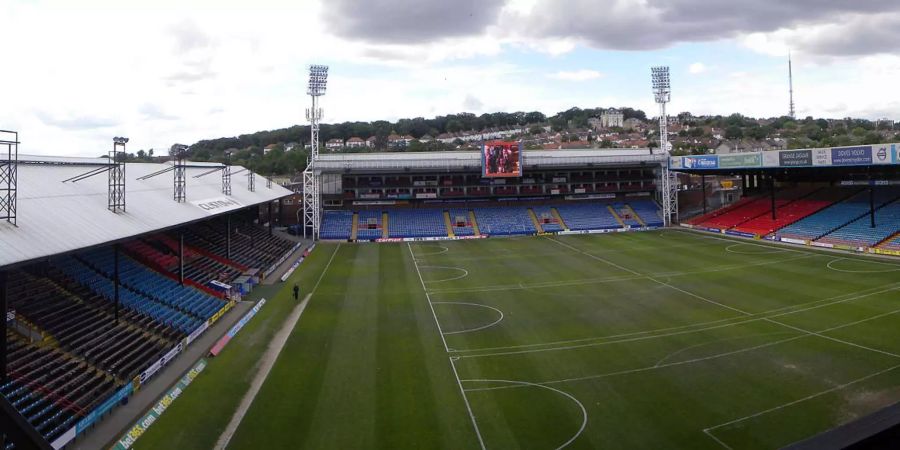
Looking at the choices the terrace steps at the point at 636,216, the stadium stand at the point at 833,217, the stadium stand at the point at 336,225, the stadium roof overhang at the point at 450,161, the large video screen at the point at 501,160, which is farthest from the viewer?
the terrace steps at the point at 636,216

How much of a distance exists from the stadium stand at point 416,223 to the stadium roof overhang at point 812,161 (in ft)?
93.1

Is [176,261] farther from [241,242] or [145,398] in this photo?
[145,398]

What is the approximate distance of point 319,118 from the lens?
5622cm

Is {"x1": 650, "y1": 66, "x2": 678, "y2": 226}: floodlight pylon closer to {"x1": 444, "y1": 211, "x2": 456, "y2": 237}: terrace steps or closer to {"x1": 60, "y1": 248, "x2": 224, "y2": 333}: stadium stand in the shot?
{"x1": 444, "y1": 211, "x2": 456, "y2": 237}: terrace steps

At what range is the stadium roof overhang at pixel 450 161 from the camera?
60250 mm

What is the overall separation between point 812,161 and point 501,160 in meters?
30.0

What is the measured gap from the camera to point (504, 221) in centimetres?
6250

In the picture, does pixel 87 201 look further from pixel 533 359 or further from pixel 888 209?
pixel 888 209

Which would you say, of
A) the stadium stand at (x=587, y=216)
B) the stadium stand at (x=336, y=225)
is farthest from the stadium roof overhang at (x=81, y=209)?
the stadium stand at (x=587, y=216)

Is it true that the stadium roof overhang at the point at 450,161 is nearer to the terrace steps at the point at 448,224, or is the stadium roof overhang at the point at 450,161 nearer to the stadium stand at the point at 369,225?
the stadium stand at the point at 369,225

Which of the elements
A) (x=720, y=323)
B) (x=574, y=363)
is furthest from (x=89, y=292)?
(x=720, y=323)

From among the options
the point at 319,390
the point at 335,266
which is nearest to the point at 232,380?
the point at 319,390

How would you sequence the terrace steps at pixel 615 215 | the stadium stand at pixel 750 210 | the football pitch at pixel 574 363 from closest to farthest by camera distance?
the football pitch at pixel 574 363 → the stadium stand at pixel 750 210 → the terrace steps at pixel 615 215

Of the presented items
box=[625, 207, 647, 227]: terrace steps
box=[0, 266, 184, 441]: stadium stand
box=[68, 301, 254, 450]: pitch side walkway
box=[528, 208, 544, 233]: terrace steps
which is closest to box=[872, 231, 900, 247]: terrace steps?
box=[625, 207, 647, 227]: terrace steps
